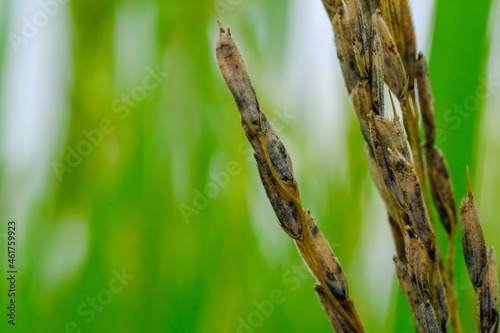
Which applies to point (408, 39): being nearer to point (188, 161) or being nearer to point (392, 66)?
point (392, 66)

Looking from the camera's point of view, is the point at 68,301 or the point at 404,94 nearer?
the point at 404,94

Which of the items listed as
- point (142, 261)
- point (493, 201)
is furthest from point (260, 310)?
point (493, 201)

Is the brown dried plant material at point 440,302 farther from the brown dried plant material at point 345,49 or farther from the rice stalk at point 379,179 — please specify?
the brown dried plant material at point 345,49

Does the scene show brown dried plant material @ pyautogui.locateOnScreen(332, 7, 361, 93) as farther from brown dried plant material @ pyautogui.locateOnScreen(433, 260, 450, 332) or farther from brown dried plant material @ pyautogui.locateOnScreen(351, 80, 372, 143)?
brown dried plant material @ pyautogui.locateOnScreen(433, 260, 450, 332)

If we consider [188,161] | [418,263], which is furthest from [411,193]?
[188,161]

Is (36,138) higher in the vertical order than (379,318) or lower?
higher

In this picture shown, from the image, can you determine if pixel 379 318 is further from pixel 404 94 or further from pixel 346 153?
pixel 404 94
